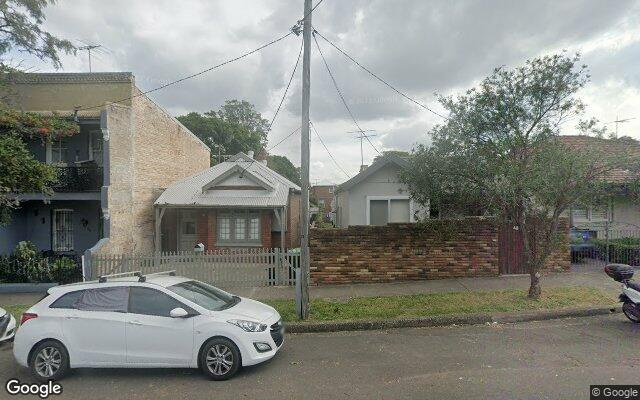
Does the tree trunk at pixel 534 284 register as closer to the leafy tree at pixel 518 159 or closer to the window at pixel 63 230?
the leafy tree at pixel 518 159

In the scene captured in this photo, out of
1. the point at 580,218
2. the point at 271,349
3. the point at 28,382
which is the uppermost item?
the point at 580,218

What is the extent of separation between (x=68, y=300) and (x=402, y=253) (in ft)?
25.2

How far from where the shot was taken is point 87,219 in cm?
1544

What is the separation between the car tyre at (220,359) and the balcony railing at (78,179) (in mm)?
11792

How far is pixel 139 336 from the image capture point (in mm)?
4949

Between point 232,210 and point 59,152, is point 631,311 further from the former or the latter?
point 59,152

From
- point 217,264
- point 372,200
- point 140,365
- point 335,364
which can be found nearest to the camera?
point 140,365

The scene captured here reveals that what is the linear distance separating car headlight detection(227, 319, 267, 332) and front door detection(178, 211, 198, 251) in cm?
1250

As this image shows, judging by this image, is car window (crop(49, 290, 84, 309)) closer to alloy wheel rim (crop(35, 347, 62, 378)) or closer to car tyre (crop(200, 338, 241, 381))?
alloy wheel rim (crop(35, 347, 62, 378))

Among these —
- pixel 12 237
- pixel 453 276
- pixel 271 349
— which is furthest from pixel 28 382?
pixel 12 237

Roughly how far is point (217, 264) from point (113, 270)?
9.55ft

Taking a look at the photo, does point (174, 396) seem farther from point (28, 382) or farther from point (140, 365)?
point (28, 382)

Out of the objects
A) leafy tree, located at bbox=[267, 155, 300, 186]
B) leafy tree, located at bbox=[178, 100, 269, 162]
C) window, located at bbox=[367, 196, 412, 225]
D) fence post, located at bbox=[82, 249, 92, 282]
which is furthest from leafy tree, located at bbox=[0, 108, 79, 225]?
leafy tree, located at bbox=[267, 155, 300, 186]

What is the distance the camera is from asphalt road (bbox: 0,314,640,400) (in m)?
4.40
